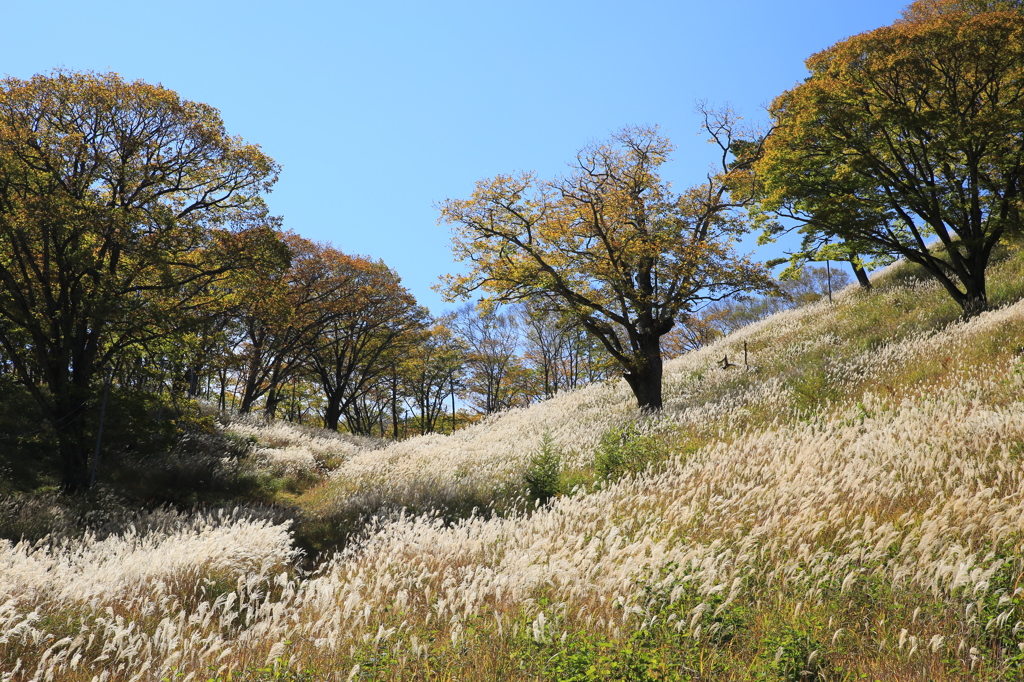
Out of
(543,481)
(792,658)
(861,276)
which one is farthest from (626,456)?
(861,276)

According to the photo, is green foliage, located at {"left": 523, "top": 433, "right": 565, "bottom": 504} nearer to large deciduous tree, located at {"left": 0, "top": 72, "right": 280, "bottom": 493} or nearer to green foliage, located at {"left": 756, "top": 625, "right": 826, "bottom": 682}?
green foliage, located at {"left": 756, "top": 625, "right": 826, "bottom": 682}

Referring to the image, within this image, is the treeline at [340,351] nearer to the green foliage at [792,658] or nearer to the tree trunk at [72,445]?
the tree trunk at [72,445]

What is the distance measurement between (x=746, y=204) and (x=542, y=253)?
6993 mm

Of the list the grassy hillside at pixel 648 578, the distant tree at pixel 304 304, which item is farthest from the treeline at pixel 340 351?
the grassy hillside at pixel 648 578

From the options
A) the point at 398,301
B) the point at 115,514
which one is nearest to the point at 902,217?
the point at 115,514

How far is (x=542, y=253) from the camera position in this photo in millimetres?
18078

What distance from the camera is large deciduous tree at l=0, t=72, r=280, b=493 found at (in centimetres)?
1058

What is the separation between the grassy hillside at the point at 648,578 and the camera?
3.45 m

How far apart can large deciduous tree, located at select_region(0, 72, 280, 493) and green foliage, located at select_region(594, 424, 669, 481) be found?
8.75 meters

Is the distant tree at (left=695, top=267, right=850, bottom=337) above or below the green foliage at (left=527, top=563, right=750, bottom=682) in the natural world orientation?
above

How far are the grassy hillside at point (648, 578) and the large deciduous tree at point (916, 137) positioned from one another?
8.20 metres

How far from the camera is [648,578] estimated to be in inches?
172

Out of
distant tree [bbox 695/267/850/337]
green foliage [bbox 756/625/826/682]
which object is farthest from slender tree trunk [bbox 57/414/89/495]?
distant tree [bbox 695/267/850/337]

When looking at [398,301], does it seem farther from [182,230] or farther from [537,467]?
[537,467]
